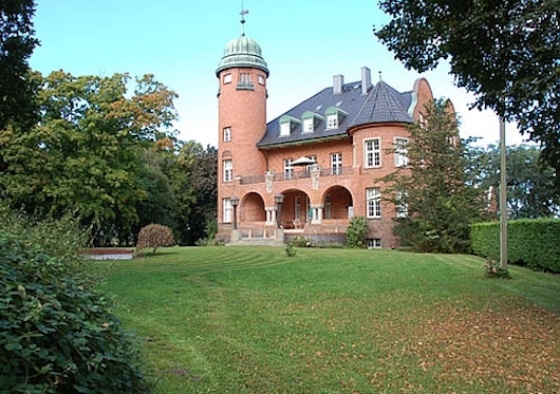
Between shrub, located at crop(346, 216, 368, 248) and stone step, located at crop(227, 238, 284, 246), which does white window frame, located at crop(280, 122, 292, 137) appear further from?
shrub, located at crop(346, 216, 368, 248)

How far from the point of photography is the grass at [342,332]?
523 cm

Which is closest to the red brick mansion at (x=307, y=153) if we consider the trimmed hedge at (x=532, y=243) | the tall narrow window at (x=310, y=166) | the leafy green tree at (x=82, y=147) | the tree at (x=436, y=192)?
the tall narrow window at (x=310, y=166)

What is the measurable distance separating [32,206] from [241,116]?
65.1 feet

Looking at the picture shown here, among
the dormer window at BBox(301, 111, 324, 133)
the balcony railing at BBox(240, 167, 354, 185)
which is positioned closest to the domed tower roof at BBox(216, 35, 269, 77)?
the dormer window at BBox(301, 111, 324, 133)

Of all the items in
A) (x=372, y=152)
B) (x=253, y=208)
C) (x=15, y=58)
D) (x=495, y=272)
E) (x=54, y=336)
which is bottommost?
(x=495, y=272)

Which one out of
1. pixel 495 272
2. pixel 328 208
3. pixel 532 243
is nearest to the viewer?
pixel 495 272

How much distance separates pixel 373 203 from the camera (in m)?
34.4

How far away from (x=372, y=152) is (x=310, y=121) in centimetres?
748

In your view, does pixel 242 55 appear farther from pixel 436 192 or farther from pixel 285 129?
pixel 436 192

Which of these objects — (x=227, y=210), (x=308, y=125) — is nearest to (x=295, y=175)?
(x=308, y=125)

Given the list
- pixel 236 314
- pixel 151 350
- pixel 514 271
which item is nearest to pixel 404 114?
pixel 514 271

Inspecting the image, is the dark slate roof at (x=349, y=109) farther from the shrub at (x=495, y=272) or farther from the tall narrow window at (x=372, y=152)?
the shrub at (x=495, y=272)

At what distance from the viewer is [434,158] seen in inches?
1083

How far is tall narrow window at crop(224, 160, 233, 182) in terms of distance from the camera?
138 feet
